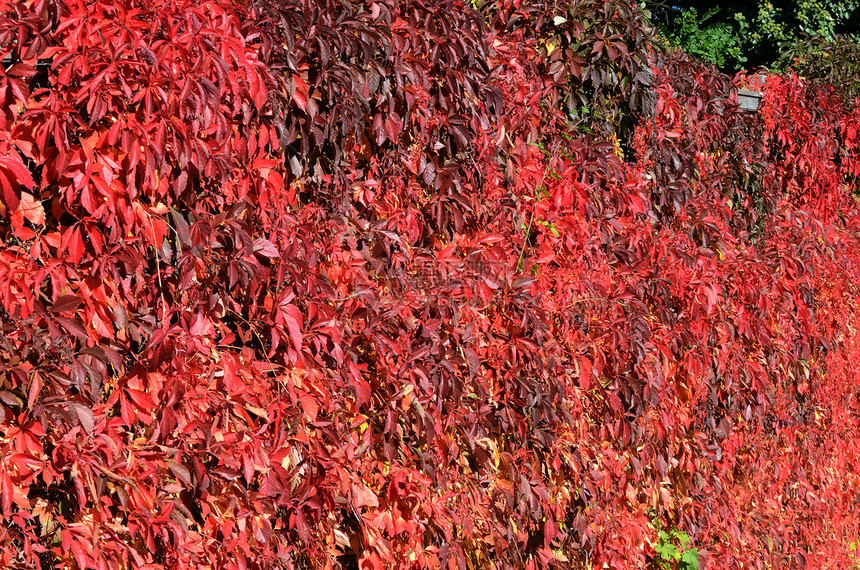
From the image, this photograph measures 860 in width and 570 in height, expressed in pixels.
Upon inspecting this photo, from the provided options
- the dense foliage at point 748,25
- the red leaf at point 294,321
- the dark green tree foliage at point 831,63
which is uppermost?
the red leaf at point 294,321

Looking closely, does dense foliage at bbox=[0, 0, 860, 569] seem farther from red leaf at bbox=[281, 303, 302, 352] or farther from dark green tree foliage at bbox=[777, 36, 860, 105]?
dark green tree foliage at bbox=[777, 36, 860, 105]

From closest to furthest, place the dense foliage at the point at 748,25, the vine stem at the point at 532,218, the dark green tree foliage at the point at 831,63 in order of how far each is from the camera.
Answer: the vine stem at the point at 532,218, the dark green tree foliage at the point at 831,63, the dense foliage at the point at 748,25

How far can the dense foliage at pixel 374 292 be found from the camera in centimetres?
179

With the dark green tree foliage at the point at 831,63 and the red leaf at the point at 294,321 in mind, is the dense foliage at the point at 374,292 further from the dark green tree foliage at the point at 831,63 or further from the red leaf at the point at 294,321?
the dark green tree foliage at the point at 831,63

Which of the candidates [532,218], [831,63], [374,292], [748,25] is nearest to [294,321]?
[374,292]

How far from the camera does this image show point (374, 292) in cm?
235

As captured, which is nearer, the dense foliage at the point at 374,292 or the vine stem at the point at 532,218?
the dense foliage at the point at 374,292

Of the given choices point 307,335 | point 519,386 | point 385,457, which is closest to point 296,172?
point 307,335

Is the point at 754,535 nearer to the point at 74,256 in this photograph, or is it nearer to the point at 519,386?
the point at 519,386

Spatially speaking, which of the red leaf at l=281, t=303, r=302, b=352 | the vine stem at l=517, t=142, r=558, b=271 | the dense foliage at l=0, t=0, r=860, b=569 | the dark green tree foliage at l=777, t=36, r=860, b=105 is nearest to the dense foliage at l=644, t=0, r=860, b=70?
the dark green tree foliage at l=777, t=36, r=860, b=105

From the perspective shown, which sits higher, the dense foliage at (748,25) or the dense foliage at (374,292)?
the dense foliage at (374,292)

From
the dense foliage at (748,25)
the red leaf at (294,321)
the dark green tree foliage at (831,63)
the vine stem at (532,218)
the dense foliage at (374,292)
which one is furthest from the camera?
the dense foliage at (748,25)

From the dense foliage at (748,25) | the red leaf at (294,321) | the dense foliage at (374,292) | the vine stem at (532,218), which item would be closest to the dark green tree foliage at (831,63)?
the dense foliage at (374,292)

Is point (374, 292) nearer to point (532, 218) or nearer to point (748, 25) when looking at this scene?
point (532, 218)
